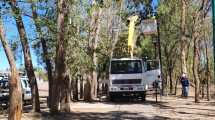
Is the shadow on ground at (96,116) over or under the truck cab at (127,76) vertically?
under

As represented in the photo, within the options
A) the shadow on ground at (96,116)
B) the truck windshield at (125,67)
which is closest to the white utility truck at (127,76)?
the truck windshield at (125,67)

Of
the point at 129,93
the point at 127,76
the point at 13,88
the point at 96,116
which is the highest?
the point at 127,76

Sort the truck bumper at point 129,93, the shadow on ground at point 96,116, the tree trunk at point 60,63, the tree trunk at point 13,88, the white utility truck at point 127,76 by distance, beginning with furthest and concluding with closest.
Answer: the truck bumper at point 129,93 → the white utility truck at point 127,76 → the tree trunk at point 60,63 → the shadow on ground at point 96,116 → the tree trunk at point 13,88

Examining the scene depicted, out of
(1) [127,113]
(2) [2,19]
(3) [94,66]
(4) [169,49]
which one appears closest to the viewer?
(2) [2,19]

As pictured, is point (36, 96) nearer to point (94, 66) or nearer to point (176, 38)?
point (94, 66)

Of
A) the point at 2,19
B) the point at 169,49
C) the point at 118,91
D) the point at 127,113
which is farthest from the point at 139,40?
the point at 2,19

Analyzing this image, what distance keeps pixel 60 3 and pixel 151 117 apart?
5875 mm

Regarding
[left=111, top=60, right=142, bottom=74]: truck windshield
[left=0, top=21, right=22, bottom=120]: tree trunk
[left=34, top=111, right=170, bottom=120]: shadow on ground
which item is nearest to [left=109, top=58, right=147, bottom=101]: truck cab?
[left=111, top=60, right=142, bottom=74]: truck windshield

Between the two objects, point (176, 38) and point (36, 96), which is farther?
point (176, 38)

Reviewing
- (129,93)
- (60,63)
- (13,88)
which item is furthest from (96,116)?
(129,93)

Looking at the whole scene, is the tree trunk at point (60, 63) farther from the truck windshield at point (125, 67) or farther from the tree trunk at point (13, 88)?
the truck windshield at point (125, 67)

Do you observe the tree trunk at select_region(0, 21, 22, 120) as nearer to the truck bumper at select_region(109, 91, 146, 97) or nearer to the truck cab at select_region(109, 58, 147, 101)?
the truck cab at select_region(109, 58, 147, 101)

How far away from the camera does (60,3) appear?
24.2 meters

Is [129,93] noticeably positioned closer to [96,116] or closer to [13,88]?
[96,116]
